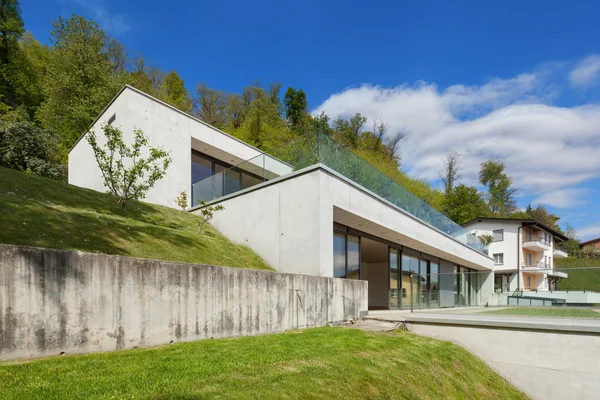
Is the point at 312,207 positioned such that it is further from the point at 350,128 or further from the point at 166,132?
the point at 350,128

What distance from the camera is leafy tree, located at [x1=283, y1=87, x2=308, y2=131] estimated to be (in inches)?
2125

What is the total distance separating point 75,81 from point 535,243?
166 ft

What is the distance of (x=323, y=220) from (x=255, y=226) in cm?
326

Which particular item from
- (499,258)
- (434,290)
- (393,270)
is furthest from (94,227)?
(499,258)

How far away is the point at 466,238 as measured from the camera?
25234mm

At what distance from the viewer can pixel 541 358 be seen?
9.55m

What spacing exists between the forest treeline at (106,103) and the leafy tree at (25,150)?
0.17ft

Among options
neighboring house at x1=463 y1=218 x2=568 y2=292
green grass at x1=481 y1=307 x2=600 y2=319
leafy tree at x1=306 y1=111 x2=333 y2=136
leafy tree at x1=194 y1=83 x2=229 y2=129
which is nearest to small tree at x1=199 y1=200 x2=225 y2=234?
green grass at x1=481 y1=307 x2=600 y2=319

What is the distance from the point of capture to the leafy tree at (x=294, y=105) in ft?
177

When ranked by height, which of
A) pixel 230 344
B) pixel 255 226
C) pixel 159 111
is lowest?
pixel 230 344

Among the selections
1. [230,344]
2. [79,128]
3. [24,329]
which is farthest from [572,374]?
[79,128]

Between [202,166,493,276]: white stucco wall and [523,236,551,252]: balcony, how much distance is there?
3362 centimetres

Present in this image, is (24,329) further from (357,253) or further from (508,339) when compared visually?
(357,253)

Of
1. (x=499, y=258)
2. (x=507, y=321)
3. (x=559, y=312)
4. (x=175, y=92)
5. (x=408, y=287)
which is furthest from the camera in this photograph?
(x=175, y=92)
